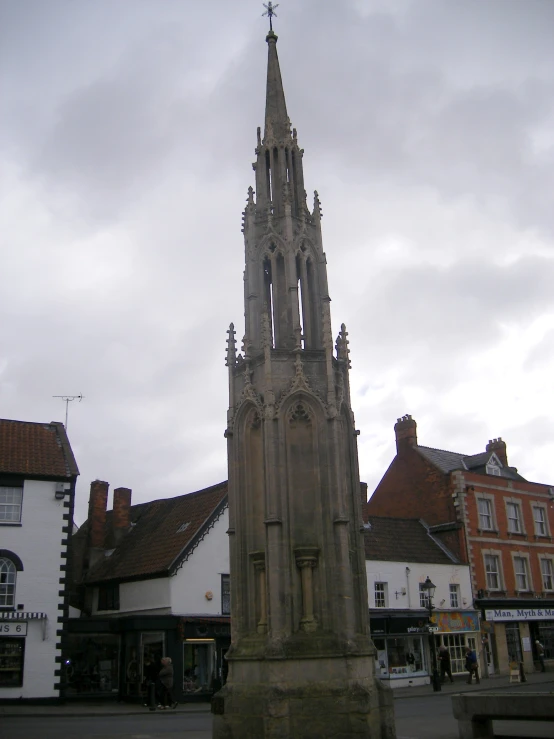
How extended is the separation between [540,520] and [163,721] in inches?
1147

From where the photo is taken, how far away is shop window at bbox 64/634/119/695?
31.0 meters

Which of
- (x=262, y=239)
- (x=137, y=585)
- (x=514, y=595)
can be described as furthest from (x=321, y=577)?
(x=514, y=595)

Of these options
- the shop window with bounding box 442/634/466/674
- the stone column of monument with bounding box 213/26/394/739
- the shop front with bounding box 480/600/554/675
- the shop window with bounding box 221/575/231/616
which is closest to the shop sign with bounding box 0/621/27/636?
the shop window with bounding box 221/575/231/616

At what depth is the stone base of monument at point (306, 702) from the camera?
43.3ft

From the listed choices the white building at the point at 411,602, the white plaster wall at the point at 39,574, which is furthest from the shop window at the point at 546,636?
the white plaster wall at the point at 39,574

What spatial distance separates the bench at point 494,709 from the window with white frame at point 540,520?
30.4 m

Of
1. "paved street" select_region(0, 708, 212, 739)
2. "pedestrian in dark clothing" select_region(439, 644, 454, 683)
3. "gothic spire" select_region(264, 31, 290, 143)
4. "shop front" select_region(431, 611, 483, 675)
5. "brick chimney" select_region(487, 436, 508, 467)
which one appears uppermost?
"gothic spire" select_region(264, 31, 290, 143)

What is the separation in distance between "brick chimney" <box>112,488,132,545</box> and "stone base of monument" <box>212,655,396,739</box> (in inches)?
939

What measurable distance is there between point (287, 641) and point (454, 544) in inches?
1062

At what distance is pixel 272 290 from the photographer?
17.5m

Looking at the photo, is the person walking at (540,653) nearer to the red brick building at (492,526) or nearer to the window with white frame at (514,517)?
the red brick building at (492,526)

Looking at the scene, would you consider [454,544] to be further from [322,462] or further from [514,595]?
[322,462]

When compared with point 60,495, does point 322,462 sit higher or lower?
lower

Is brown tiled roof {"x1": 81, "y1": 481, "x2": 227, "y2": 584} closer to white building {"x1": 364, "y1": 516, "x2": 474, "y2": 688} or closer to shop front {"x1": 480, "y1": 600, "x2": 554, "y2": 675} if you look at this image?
white building {"x1": 364, "y1": 516, "x2": 474, "y2": 688}
